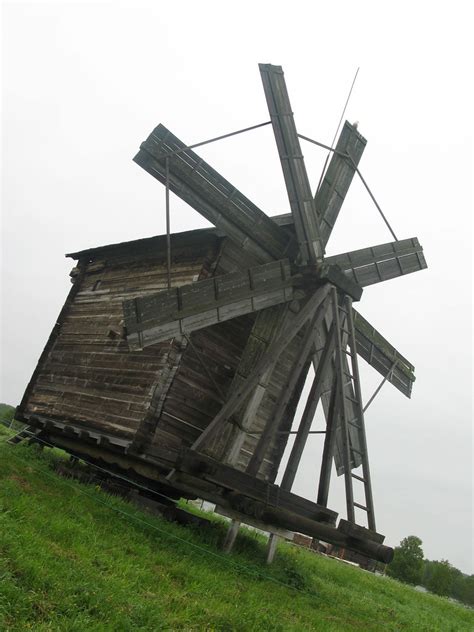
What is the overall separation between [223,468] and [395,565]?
165 ft

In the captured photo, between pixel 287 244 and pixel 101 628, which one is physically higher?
pixel 287 244

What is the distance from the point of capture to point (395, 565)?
50.0 metres

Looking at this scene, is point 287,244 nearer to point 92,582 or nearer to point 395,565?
point 92,582

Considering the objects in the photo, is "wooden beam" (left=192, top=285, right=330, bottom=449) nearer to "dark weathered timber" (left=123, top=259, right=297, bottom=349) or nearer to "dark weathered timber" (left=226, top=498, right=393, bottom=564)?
"dark weathered timber" (left=123, top=259, right=297, bottom=349)

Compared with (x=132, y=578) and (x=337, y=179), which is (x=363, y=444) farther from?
(x=337, y=179)

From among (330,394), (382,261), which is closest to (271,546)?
(330,394)

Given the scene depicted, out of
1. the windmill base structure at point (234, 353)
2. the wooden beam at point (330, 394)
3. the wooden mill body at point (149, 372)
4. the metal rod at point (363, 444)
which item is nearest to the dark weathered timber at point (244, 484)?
the windmill base structure at point (234, 353)

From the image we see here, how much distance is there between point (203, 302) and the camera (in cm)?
774

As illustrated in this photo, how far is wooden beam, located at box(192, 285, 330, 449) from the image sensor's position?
755cm

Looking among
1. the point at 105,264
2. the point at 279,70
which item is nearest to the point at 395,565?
the point at 105,264

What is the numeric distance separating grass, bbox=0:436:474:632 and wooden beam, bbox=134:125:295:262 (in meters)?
4.72

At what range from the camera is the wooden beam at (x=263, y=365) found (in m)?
7.55

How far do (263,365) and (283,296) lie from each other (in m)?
1.58

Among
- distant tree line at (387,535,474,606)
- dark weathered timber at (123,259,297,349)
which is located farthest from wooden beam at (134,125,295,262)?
distant tree line at (387,535,474,606)
